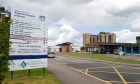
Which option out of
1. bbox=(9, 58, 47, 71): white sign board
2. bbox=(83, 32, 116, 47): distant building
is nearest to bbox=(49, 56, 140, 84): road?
bbox=(9, 58, 47, 71): white sign board

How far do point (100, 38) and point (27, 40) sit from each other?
129199 mm

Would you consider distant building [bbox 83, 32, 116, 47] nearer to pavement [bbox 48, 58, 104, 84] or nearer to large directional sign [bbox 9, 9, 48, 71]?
pavement [bbox 48, 58, 104, 84]

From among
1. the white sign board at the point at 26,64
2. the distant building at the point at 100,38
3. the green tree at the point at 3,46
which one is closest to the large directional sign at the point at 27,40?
the white sign board at the point at 26,64

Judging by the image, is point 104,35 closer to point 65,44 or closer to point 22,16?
point 65,44


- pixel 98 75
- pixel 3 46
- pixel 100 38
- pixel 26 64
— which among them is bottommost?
pixel 98 75

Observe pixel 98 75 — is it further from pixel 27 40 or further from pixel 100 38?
pixel 100 38

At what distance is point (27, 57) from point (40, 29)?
85.6 inches

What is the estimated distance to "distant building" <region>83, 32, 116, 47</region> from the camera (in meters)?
142

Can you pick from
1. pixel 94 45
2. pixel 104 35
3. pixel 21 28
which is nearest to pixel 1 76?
pixel 21 28

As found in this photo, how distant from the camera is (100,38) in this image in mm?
145625

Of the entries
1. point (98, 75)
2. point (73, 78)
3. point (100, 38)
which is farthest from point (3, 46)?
point (100, 38)

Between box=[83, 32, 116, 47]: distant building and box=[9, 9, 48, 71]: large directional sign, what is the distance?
11980cm

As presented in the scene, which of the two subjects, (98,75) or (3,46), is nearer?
(3,46)

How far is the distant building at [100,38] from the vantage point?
141625 millimetres
